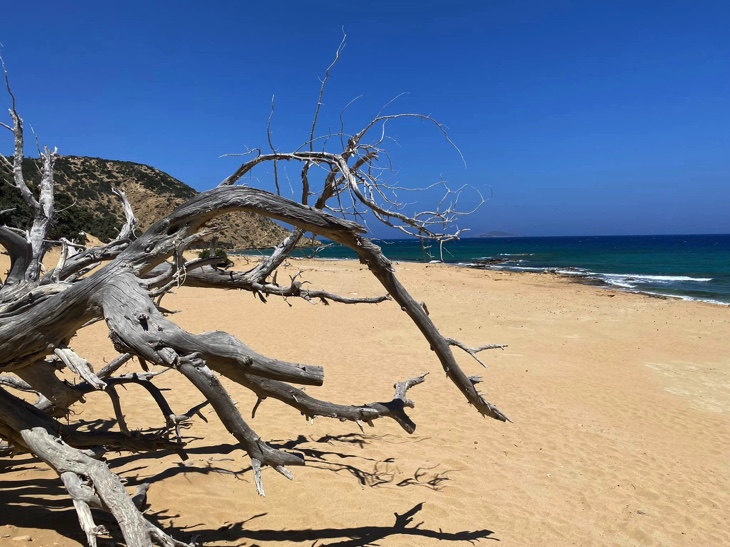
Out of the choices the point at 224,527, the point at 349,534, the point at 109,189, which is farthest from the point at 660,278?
the point at 109,189

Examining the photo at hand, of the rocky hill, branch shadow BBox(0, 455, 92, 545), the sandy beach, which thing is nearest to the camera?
branch shadow BBox(0, 455, 92, 545)

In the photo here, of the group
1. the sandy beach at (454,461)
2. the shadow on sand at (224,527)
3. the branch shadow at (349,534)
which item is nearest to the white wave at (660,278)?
the sandy beach at (454,461)

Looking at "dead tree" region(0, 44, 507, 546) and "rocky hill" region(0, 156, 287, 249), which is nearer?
"dead tree" region(0, 44, 507, 546)

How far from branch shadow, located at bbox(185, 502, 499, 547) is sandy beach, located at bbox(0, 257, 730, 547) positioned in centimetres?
2

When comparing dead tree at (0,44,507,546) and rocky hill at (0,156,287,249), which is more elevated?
rocky hill at (0,156,287,249)

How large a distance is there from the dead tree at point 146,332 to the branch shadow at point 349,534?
36.2 inches

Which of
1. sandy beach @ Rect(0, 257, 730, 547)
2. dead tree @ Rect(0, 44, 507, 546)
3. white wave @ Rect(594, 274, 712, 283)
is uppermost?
dead tree @ Rect(0, 44, 507, 546)

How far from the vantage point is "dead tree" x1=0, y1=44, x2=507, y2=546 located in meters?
2.32

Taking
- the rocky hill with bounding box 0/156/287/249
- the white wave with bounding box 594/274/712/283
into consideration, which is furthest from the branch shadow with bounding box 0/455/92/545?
the white wave with bounding box 594/274/712/283

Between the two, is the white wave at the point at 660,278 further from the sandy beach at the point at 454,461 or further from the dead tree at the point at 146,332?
the dead tree at the point at 146,332

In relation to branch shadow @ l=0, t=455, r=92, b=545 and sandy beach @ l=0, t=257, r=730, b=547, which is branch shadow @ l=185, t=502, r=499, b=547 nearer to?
sandy beach @ l=0, t=257, r=730, b=547

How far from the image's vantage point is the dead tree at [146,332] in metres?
2.32

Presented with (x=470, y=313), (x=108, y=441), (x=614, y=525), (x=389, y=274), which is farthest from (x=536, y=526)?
(x=470, y=313)

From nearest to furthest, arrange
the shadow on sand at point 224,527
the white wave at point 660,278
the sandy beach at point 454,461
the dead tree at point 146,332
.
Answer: the dead tree at point 146,332
the shadow on sand at point 224,527
the sandy beach at point 454,461
the white wave at point 660,278
